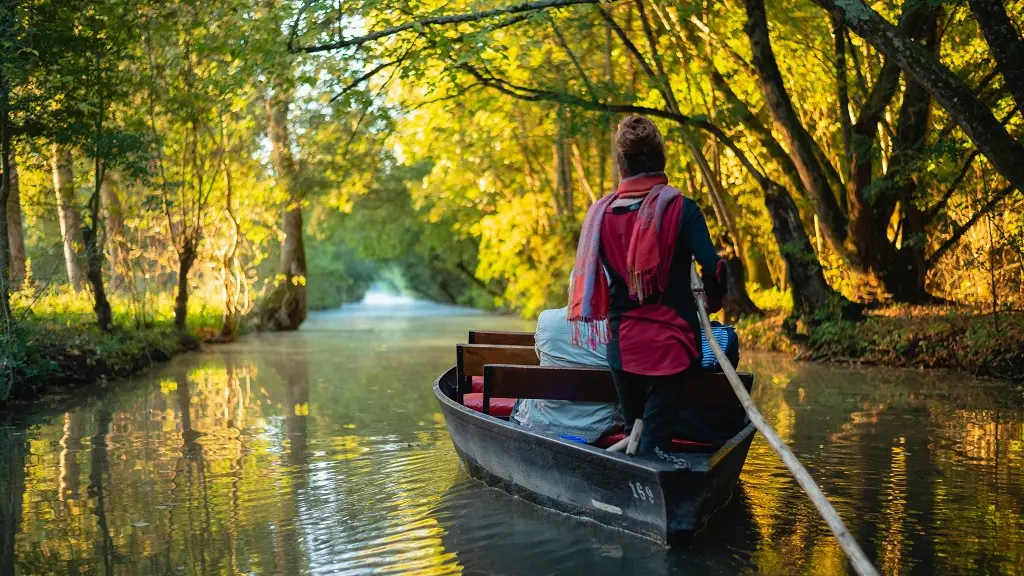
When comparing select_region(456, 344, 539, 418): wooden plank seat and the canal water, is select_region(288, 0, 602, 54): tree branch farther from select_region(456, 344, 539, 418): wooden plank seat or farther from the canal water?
Result: select_region(456, 344, 539, 418): wooden plank seat

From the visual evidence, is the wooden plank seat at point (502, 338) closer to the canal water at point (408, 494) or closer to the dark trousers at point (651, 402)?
the canal water at point (408, 494)

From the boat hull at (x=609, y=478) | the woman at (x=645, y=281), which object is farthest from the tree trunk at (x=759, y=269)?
the woman at (x=645, y=281)

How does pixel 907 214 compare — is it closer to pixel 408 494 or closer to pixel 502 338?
pixel 502 338

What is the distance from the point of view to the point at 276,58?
1179 cm

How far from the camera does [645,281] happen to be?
5.00 metres

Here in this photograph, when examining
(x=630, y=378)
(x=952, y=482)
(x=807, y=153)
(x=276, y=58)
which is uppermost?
(x=276, y=58)

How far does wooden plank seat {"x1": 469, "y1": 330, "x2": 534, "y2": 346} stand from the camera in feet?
28.8

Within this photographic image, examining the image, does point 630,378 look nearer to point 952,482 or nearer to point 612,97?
point 952,482

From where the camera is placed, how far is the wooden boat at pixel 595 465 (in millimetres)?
5098

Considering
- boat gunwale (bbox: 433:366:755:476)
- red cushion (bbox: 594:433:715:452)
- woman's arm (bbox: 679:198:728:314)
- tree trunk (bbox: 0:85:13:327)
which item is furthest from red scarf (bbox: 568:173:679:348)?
tree trunk (bbox: 0:85:13:327)

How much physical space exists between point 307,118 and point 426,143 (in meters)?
3.74

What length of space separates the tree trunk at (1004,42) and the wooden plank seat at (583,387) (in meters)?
4.60

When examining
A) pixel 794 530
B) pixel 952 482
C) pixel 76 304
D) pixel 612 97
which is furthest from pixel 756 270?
pixel 794 530

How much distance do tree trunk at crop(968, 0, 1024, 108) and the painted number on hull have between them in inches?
224
